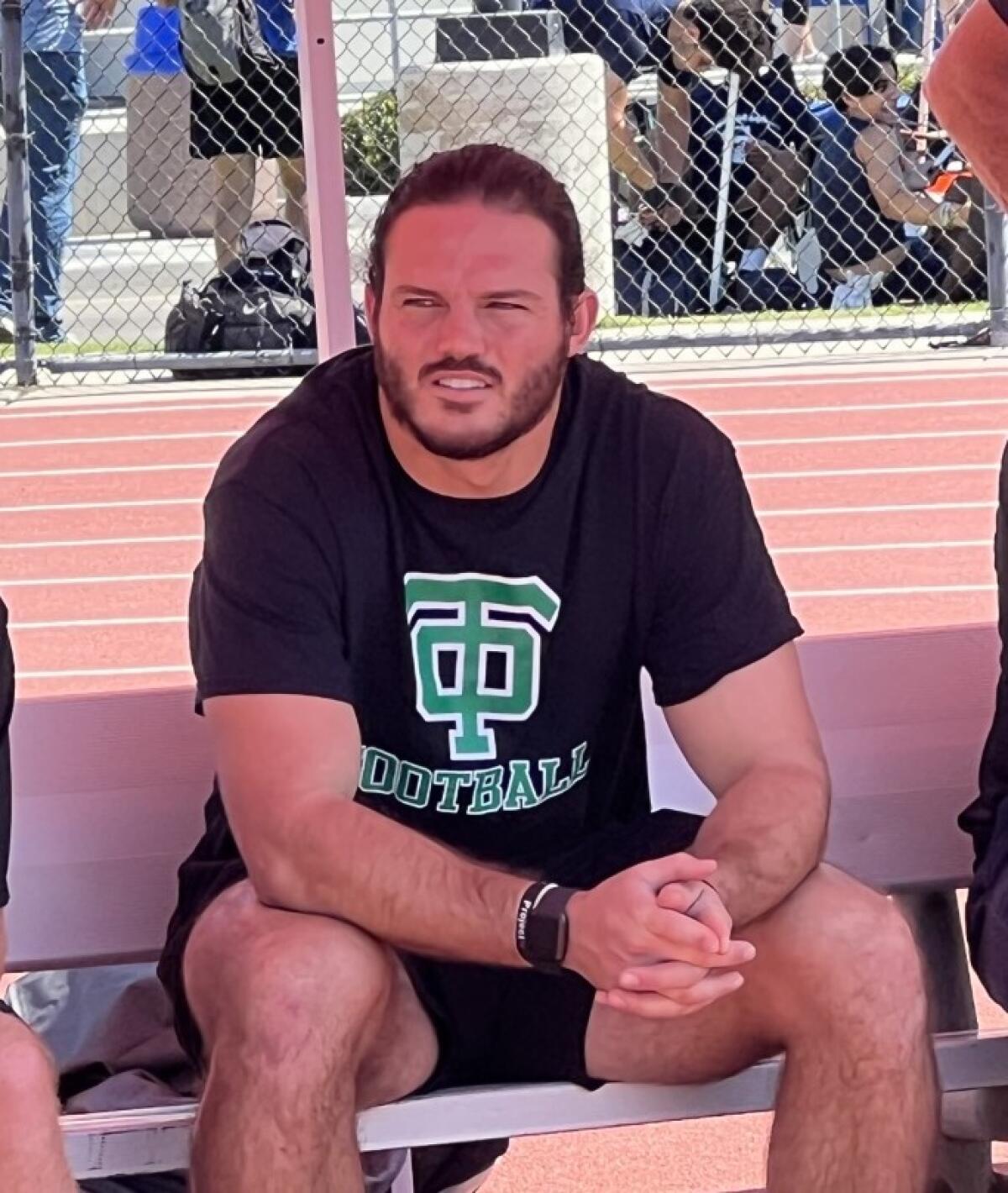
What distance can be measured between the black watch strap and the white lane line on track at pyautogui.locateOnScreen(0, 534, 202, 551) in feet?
17.8

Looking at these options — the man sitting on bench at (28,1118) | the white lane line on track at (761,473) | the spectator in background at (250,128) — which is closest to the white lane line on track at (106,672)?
the white lane line on track at (761,473)

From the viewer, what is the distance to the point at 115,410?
9070mm

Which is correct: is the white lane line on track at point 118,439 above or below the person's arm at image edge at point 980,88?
below

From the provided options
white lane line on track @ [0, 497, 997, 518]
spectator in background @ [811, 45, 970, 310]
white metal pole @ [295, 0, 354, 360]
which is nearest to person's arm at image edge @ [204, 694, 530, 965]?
white metal pole @ [295, 0, 354, 360]

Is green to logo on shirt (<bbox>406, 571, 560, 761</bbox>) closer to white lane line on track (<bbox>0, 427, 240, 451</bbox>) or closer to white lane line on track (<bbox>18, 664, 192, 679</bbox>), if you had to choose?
white lane line on track (<bbox>18, 664, 192, 679</bbox>)

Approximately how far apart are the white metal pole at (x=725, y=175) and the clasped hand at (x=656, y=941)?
787 centimetres

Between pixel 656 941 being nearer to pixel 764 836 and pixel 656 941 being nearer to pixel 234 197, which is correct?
pixel 764 836

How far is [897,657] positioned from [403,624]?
3.04 feet

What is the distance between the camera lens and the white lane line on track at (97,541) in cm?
748

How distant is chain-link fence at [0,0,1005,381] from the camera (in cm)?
883

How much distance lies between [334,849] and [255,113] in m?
6.53

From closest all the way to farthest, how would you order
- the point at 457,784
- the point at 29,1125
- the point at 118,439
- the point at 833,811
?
1. the point at 29,1125
2. the point at 457,784
3. the point at 833,811
4. the point at 118,439

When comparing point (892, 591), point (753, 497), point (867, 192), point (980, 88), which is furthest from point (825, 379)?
point (980, 88)

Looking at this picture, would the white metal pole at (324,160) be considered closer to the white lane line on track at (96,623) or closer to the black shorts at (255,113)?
the white lane line on track at (96,623)
